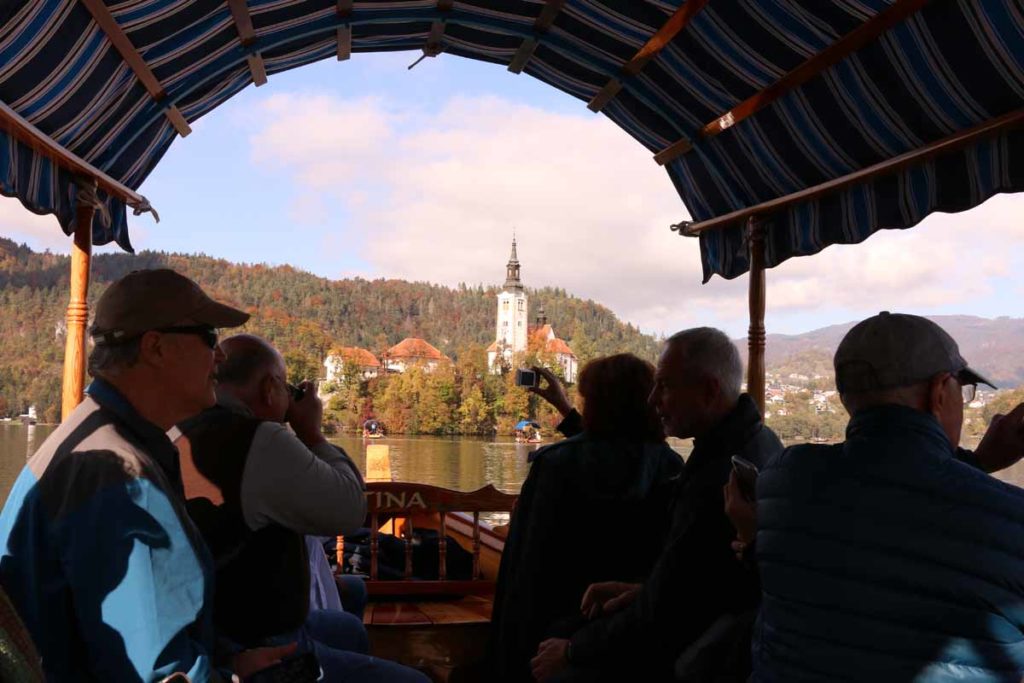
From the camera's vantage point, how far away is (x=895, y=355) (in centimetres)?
140

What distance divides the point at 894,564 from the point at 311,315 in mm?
69157

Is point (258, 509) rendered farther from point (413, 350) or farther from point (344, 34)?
point (413, 350)

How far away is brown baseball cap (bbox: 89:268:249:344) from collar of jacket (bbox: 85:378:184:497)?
0.09m

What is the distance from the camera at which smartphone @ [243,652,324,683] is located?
5.36 ft

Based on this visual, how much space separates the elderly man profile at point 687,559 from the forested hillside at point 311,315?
1108 inches

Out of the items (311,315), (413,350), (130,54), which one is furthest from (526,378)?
(311,315)

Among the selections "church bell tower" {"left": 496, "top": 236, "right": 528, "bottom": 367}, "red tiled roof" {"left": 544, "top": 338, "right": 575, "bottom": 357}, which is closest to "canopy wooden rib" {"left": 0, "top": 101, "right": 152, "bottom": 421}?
"red tiled roof" {"left": 544, "top": 338, "right": 575, "bottom": 357}

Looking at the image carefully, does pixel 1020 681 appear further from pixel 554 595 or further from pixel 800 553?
pixel 554 595

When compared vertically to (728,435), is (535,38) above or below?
above

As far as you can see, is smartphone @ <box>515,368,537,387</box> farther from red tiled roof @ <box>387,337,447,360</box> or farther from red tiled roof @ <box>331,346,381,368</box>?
red tiled roof @ <box>387,337,447,360</box>

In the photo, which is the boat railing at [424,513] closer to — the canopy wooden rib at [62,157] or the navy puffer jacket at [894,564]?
the canopy wooden rib at [62,157]

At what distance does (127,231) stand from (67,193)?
714 mm

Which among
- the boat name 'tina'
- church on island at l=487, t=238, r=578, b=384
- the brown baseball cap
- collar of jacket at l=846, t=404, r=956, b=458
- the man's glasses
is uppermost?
church on island at l=487, t=238, r=578, b=384

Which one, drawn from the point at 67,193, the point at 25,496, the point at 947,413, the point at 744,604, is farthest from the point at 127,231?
the point at 947,413
